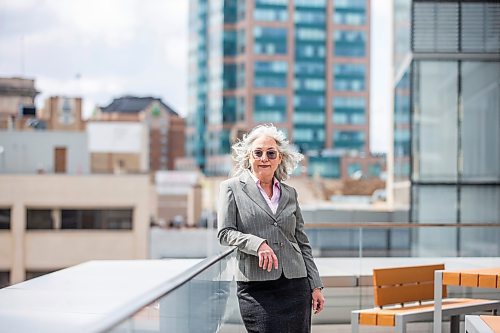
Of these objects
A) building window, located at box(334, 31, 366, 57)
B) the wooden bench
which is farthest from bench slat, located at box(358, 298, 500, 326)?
building window, located at box(334, 31, 366, 57)

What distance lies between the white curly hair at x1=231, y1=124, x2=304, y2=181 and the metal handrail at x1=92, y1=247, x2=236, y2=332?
0.41 metres

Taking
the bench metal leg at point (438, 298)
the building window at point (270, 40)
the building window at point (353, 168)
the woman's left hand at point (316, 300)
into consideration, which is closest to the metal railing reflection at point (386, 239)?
the bench metal leg at point (438, 298)

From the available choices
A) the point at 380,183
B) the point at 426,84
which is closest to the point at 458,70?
the point at 426,84

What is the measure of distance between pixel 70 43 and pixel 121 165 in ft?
128

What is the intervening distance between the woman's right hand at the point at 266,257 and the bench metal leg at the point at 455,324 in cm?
236

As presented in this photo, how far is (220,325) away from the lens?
14.1 feet

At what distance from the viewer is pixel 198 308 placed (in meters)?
3.63

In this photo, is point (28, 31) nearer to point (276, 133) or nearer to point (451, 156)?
point (451, 156)

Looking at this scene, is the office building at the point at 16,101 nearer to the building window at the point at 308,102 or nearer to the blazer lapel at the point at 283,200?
the building window at the point at 308,102

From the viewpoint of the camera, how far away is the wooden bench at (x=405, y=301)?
528 centimetres

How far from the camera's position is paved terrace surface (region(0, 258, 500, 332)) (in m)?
6.10

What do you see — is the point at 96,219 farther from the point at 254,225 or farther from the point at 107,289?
the point at 254,225

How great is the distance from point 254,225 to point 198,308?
371mm

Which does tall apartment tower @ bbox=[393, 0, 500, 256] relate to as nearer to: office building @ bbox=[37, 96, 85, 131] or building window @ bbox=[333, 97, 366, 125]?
office building @ bbox=[37, 96, 85, 131]
